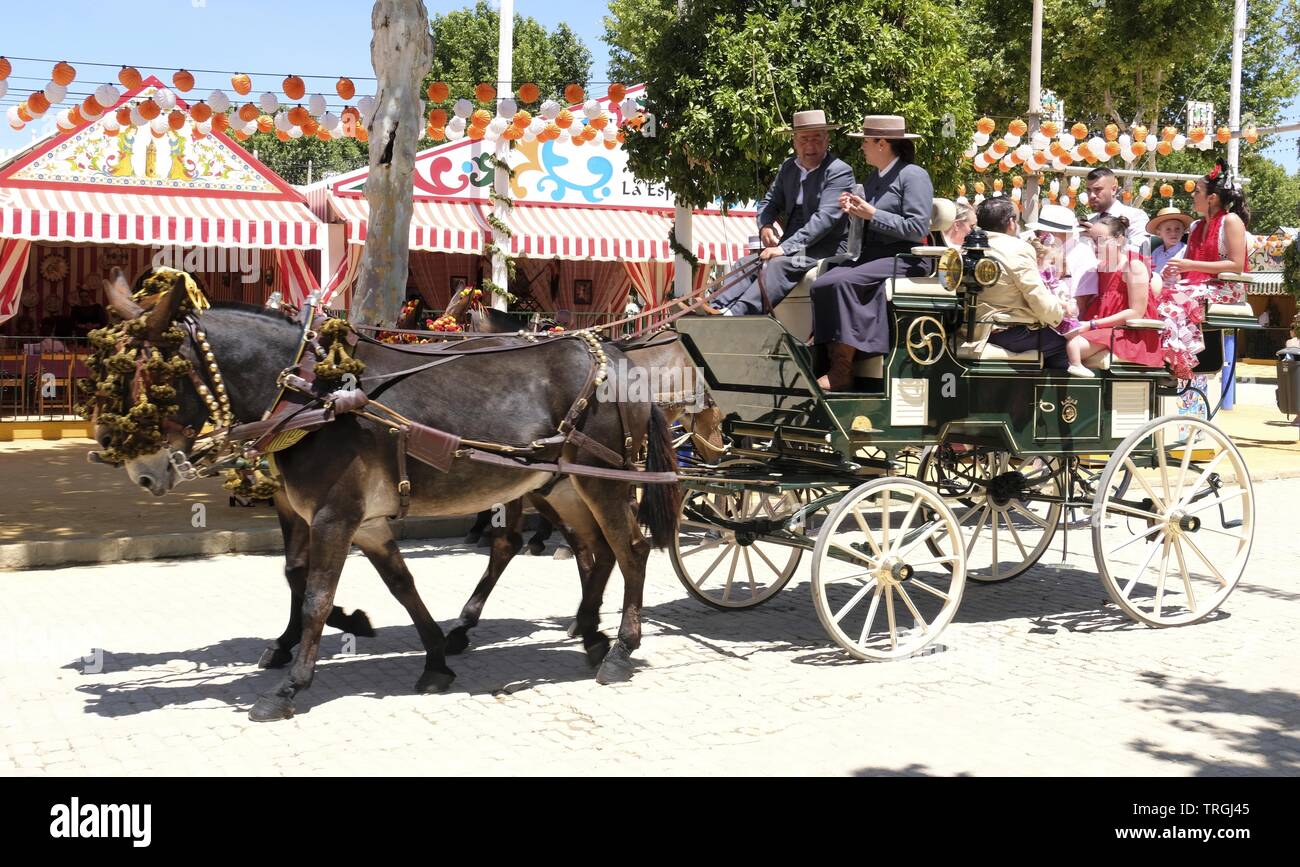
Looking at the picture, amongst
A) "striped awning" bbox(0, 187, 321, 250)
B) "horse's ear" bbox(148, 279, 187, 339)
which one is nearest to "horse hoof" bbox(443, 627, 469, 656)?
"horse's ear" bbox(148, 279, 187, 339)

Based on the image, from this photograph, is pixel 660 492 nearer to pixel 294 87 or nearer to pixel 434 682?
pixel 434 682

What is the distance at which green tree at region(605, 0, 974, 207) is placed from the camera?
34.4 feet

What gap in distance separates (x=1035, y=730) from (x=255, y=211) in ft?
50.6

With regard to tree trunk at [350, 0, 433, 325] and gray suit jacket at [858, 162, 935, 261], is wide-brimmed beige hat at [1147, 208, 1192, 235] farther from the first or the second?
tree trunk at [350, 0, 433, 325]

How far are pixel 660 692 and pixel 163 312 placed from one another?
285 centimetres

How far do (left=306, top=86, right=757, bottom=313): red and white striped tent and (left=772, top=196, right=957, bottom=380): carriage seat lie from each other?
428 inches

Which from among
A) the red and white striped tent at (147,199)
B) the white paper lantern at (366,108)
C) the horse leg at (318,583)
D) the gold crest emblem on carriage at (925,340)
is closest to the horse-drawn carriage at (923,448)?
the gold crest emblem on carriage at (925,340)

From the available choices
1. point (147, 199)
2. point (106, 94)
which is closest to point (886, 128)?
point (106, 94)

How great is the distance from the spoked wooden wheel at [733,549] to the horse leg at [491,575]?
35.0 inches

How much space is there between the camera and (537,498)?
23.1 feet

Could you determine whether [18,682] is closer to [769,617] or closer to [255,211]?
[769,617]

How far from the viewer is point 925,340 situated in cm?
663

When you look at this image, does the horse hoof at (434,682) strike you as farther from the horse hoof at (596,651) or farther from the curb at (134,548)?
the curb at (134,548)

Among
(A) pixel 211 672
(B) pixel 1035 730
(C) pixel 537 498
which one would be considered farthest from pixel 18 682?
(B) pixel 1035 730
